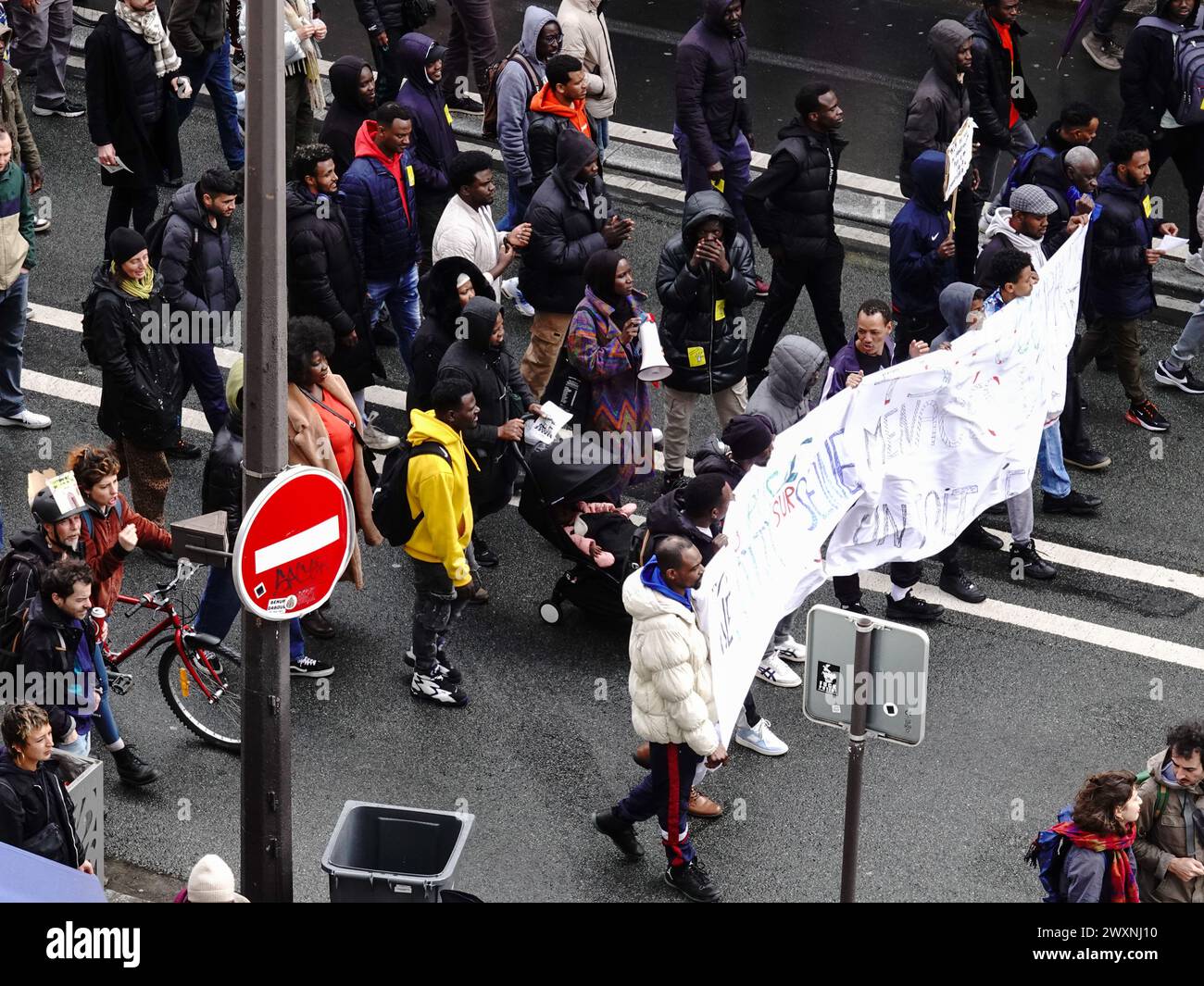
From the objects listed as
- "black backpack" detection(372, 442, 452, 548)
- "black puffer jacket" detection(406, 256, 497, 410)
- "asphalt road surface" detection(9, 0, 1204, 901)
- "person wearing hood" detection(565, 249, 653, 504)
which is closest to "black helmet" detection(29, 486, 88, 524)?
"asphalt road surface" detection(9, 0, 1204, 901)

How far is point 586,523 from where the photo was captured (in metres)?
10.4

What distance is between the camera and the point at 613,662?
1023 centimetres

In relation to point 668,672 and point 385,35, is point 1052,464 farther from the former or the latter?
point 385,35

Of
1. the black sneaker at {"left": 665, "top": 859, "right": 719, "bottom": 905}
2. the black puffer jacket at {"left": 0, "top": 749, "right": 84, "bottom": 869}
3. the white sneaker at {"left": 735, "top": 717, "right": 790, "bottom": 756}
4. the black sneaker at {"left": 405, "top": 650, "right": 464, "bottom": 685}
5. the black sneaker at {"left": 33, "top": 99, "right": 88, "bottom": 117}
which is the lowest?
the black sneaker at {"left": 665, "top": 859, "right": 719, "bottom": 905}

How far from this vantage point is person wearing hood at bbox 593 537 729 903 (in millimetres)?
8250

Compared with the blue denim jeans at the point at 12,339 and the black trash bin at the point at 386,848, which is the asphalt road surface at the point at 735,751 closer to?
the blue denim jeans at the point at 12,339

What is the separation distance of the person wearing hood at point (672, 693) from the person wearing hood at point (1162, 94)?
A: 7.13 meters

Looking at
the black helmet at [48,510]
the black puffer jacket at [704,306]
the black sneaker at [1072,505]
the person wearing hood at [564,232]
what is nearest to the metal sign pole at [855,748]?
the black helmet at [48,510]

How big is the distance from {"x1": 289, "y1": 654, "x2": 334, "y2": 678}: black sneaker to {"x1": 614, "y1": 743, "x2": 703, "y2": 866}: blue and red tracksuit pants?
1960mm

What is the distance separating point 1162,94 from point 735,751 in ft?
22.7

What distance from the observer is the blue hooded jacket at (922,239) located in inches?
459

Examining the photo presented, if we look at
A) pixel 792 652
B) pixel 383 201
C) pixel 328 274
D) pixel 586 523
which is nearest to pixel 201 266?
pixel 328 274

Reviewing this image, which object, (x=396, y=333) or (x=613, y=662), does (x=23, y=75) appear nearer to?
(x=396, y=333)

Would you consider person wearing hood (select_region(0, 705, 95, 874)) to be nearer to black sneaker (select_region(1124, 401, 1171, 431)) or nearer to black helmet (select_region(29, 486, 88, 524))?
black helmet (select_region(29, 486, 88, 524))
